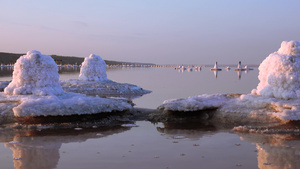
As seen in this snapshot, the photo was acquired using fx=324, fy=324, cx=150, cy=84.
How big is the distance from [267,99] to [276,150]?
3.72 meters

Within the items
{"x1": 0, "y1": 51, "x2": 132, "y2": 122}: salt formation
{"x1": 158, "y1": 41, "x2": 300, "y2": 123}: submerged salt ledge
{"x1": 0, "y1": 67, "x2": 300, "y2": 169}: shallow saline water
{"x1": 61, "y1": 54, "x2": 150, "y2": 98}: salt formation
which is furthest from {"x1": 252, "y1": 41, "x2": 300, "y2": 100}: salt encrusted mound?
{"x1": 61, "y1": 54, "x2": 150, "y2": 98}: salt formation

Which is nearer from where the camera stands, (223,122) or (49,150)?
(49,150)

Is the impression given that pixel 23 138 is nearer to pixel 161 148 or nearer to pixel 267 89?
pixel 161 148

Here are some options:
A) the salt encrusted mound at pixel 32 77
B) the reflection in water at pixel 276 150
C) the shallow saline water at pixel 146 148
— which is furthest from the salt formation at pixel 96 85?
the reflection in water at pixel 276 150

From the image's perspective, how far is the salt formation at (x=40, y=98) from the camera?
10172 mm

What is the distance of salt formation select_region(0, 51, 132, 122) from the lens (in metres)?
10.2

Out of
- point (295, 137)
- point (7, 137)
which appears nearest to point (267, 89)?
point (295, 137)

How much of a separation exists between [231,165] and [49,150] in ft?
13.3

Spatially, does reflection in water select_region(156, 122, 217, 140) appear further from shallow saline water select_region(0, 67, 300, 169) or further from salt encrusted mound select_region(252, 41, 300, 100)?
salt encrusted mound select_region(252, 41, 300, 100)

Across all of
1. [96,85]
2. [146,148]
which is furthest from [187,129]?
[96,85]

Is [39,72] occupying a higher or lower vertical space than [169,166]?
higher

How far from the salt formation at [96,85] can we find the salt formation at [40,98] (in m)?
9.69

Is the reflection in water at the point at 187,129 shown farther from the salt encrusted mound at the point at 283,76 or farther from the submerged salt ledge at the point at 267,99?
the salt encrusted mound at the point at 283,76

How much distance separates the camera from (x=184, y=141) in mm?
8312
